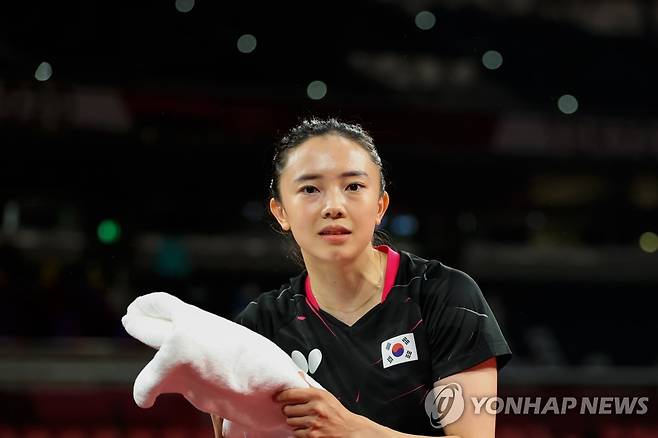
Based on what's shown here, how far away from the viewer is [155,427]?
3.04 meters

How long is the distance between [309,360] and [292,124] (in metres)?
2.88

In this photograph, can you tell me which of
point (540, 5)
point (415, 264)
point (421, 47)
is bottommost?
point (415, 264)

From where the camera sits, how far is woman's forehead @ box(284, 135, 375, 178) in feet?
3.57

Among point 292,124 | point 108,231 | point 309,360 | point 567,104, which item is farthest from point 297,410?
point 567,104

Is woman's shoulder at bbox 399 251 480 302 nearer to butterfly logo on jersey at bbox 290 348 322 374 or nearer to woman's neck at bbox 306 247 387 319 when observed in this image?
woman's neck at bbox 306 247 387 319

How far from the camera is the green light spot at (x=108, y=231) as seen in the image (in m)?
4.09

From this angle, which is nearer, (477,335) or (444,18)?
(477,335)

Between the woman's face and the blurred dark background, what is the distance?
242 centimetres

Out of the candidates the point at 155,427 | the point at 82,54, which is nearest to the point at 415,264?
the point at 155,427

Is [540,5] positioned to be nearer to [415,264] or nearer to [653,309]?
[653,309]

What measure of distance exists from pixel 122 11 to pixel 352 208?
3.68m

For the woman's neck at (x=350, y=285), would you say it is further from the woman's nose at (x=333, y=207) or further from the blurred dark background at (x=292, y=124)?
the blurred dark background at (x=292, y=124)

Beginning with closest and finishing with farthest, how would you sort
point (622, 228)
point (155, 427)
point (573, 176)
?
point (155, 427) < point (573, 176) < point (622, 228)

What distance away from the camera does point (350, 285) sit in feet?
3.75
